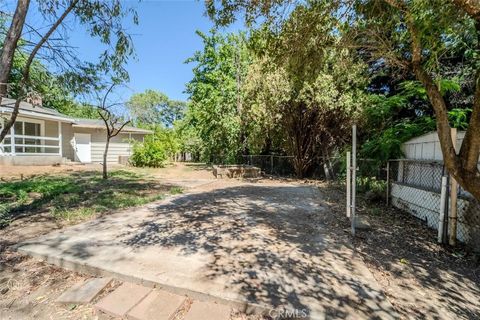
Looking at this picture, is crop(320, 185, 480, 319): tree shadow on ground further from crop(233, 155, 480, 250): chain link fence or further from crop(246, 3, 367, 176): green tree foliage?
crop(246, 3, 367, 176): green tree foliage

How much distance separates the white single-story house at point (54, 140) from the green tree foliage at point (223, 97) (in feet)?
19.7

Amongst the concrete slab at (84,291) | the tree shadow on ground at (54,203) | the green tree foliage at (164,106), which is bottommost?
the concrete slab at (84,291)

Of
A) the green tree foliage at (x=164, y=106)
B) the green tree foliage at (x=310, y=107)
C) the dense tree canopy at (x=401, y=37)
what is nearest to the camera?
the dense tree canopy at (x=401, y=37)

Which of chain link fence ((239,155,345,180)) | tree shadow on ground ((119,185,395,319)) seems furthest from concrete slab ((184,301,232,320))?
chain link fence ((239,155,345,180))

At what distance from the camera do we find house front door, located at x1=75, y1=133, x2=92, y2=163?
56.0ft

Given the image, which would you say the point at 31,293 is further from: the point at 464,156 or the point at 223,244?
the point at 464,156

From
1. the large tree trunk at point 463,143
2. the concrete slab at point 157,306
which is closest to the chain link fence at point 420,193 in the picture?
the large tree trunk at point 463,143

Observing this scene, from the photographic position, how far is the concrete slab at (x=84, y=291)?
2.41 meters

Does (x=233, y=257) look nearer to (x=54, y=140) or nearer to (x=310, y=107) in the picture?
(x=310, y=107)

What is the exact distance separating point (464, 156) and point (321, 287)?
187 cm

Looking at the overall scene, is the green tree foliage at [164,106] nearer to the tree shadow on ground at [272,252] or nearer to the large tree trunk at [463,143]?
the tree shadow on ground at [272,252]

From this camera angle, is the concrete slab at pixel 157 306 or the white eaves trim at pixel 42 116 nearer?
the concrete slab at pixel 157 306

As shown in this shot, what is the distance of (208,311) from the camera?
7.33ft

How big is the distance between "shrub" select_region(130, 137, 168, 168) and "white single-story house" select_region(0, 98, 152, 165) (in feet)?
9.72
